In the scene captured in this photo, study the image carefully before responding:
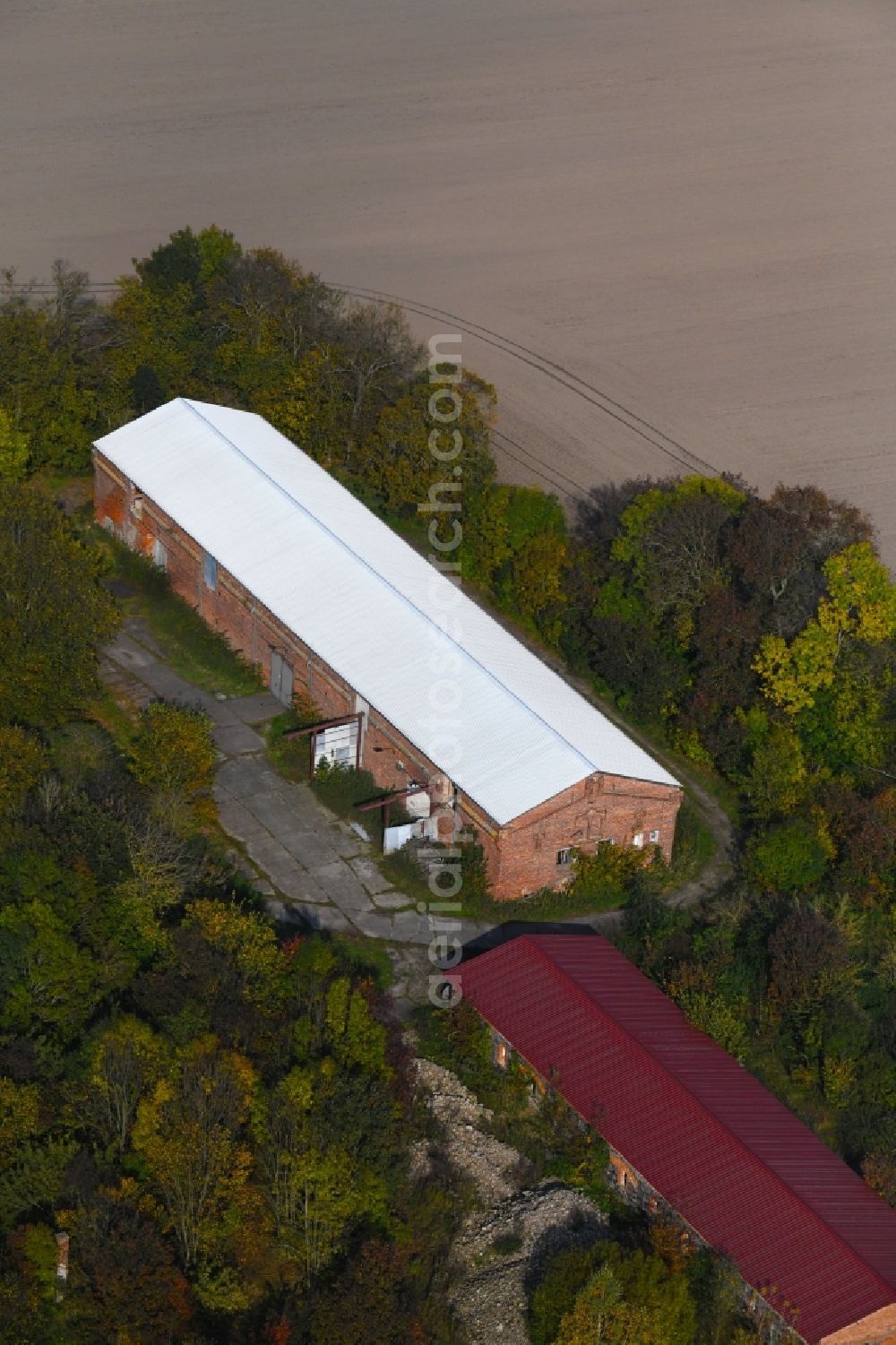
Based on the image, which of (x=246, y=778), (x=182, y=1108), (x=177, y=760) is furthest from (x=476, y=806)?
(x=182, y=1108)

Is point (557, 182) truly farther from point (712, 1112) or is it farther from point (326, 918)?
point (712, 1112)

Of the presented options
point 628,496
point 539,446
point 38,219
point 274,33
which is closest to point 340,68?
point 274,33

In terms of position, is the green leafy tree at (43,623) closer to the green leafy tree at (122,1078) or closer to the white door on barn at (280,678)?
the white door on barn at (280,678)

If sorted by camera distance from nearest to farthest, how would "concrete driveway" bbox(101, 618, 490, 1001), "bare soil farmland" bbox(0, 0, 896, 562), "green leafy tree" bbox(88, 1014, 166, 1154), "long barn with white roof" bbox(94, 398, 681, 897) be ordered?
"green leafy tree" bbox(88, 1014, 166, 1154) < "concrete driveway" bbox(101, 618, 490, 1001) < "long barn with white roof" bbox(94, 398, 681, 897) < "bare soil farmland" bbox(0, 0, 896, 562)

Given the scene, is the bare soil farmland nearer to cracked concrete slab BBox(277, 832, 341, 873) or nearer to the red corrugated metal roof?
cracked concrete slab BBox(277, 832, 341, 873)

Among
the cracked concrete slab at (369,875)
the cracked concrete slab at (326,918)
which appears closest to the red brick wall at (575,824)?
the cracked concrete slab at (369,875)

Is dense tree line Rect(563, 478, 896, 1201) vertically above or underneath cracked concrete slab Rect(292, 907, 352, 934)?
above

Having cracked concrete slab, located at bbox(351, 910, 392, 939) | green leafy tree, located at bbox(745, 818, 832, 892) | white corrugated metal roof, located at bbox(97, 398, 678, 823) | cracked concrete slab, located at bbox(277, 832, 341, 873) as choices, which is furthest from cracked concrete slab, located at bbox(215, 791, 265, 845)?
green leafy tree, located at bbox(745, 818, 832, 892)
